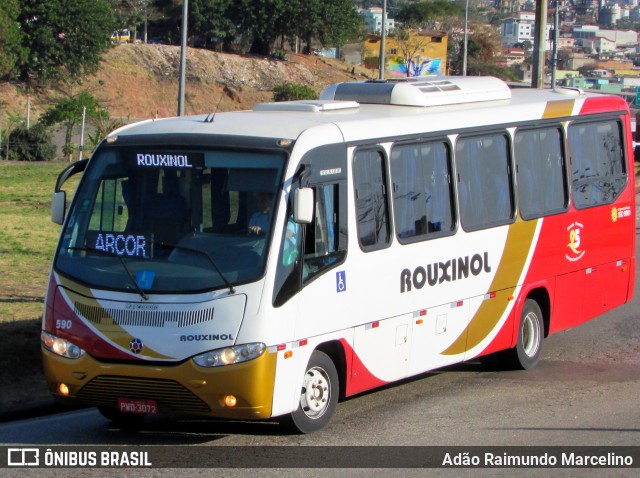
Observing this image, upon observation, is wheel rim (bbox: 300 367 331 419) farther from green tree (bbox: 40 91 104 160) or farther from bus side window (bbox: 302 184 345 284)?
green tree (bbox: 40 91 104 160)

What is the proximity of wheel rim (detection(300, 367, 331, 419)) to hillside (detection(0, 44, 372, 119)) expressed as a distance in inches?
2500

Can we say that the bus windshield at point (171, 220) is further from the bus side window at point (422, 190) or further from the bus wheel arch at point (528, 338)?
the bus wheel arch at point (528, 338)

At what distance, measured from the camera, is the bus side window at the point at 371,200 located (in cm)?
916

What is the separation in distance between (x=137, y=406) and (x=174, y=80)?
3028 inches

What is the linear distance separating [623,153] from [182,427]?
23.7 ft

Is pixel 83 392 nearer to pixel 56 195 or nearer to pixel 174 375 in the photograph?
pixel 174 375

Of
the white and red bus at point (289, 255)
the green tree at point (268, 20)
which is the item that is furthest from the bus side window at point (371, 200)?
the green tree at point (268, 20)

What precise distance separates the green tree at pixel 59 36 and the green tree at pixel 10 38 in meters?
1.19

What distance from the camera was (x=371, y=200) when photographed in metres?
9.35

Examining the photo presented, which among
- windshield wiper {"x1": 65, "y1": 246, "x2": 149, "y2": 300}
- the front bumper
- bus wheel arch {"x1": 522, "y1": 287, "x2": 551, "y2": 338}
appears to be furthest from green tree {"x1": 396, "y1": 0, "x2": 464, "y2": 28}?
the front bumper

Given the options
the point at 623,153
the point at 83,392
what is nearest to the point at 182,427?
the point at 83,392

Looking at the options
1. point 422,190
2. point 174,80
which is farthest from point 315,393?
point 174,80

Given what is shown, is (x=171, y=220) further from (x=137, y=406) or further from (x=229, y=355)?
(x=137, y=406)

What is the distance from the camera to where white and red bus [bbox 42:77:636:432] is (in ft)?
26.3
